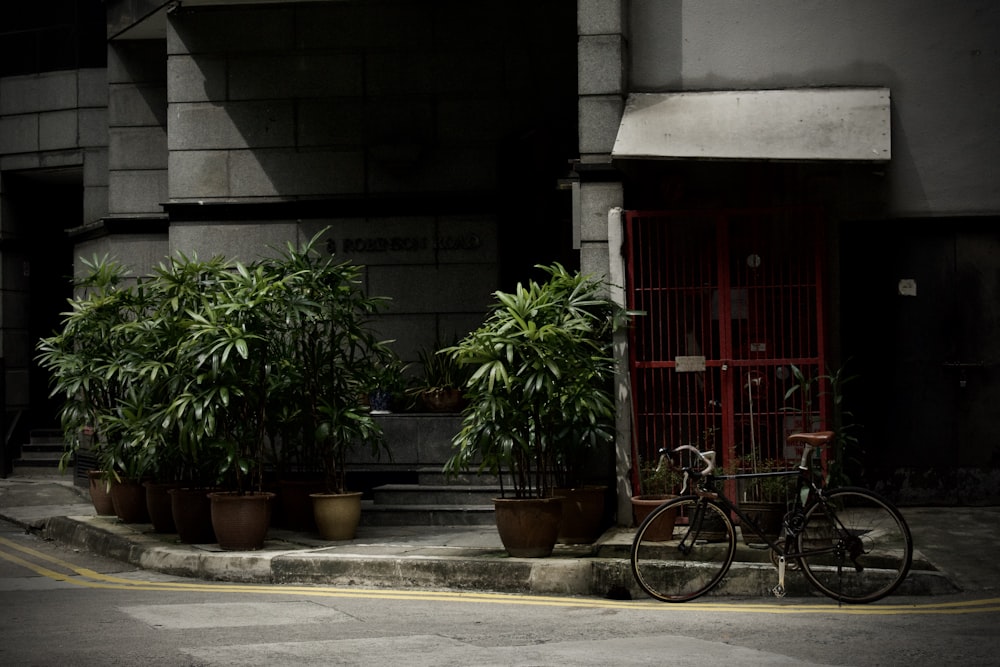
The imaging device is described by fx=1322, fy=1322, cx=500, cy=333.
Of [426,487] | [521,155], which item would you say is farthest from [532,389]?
[521,155]

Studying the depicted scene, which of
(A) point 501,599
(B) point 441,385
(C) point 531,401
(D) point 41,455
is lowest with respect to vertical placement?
(A) point 501,599

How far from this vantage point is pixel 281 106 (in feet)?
51.4

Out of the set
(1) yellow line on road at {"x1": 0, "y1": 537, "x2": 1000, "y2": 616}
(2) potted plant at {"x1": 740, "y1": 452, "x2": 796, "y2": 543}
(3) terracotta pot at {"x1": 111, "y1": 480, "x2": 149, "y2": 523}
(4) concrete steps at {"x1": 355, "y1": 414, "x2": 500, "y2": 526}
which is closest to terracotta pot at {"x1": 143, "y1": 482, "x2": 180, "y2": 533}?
(3) terracotta pot at {"x1": 111, "y1": 480, "x2": 149, "y2": 523}

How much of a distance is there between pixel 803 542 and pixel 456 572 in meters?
2.58

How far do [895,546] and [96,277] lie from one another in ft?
28.0

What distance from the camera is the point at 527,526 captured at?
10.1 m

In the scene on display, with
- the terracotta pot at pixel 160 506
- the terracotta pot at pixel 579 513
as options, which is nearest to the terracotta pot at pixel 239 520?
the terracotta pot at pixel 160 506

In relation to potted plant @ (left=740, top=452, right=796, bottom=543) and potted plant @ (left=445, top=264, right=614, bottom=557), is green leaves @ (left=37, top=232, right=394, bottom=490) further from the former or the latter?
potted plant @ (left=740, top=452, right=796, bottom=543)

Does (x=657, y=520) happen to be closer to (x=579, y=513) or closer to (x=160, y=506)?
(x=579, y=513)

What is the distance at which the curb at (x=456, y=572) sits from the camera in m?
9.34

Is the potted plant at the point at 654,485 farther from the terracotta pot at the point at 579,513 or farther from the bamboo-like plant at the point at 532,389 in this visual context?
the bamboo-like plant at the point at 532,389

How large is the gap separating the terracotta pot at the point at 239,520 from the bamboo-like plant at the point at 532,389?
5.45ft

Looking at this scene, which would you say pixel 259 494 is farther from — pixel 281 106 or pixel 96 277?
pixel 281 106

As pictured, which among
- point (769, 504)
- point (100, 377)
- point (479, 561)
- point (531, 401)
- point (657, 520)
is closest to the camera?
point (657, 520)
